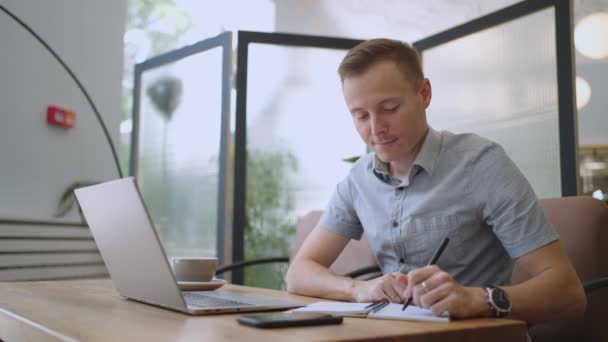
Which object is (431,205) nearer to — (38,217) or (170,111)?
(38,217)

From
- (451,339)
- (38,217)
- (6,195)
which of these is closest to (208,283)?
(451,339)

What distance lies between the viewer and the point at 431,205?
1261 millimetres

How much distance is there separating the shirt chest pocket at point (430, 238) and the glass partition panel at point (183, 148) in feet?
8.21

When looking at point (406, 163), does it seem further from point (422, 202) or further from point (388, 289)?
point (388, 289)

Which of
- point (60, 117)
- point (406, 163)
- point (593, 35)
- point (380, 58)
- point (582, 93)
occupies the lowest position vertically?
point (406, 163)

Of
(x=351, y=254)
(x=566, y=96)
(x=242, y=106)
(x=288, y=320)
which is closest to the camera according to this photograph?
(x=288, y=320)

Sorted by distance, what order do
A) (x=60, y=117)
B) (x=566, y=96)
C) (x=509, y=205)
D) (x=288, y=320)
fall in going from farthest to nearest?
(x=60, y=117) < (x=566, y=96) < (x=509, y=205) < (x=288, y=320)

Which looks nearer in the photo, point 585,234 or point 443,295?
point 443,295

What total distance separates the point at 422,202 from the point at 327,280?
0.29 m

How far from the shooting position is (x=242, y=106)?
3.62 meters

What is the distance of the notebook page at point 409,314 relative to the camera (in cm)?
77

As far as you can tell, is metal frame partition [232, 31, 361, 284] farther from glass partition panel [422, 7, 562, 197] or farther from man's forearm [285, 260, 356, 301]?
man's forearm [285, 260, 356, 301]

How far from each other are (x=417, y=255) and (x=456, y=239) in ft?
0.34

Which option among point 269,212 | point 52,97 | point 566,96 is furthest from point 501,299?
point 52,97
